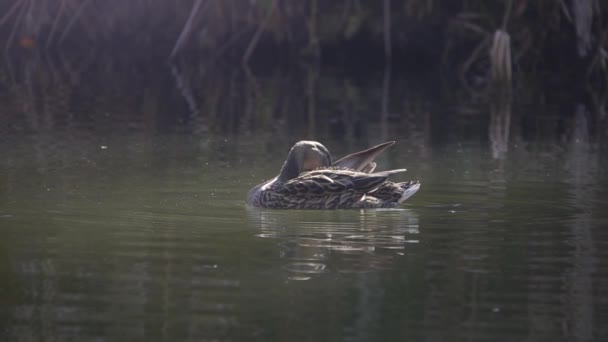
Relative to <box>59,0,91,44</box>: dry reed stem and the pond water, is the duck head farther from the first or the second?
<box>59,0,91,44</box>: dry reed stem

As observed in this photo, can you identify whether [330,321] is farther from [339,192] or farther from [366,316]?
[339,192]

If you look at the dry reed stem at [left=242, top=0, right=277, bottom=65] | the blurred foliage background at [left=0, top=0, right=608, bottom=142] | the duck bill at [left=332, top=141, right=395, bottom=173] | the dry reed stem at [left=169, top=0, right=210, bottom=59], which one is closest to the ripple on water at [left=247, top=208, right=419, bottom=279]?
the duck bill at [left=332, top=141, right=395, bottom=173]

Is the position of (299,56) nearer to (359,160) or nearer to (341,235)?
(359,160)

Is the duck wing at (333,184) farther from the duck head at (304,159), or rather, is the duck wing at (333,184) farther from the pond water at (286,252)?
the duck head at (304,159)

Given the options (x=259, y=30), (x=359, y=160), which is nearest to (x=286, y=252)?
(x=359, y=160)

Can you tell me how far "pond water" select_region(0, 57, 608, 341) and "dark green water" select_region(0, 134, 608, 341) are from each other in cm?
2

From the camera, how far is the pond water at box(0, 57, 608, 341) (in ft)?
20.4

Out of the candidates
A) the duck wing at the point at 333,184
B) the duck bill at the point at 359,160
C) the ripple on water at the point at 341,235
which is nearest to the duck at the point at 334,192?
the duck wing at the point at 333,184

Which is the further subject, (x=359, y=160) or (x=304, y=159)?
(x=304, y=159)

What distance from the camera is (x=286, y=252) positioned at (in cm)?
788

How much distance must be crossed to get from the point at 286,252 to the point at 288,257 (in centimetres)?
16

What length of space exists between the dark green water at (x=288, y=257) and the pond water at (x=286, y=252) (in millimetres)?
17

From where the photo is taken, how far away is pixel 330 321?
246 inches

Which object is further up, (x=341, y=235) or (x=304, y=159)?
(x=304, y=159)
